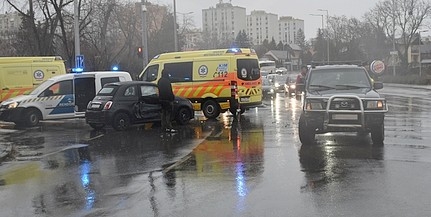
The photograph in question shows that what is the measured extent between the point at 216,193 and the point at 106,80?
42.3 ft

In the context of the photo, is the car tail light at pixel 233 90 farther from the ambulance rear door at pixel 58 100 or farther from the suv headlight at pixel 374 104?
the suv headlight at pixel 374 104

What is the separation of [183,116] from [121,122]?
2.33 m

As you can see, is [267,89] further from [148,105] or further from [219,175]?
[219,175]

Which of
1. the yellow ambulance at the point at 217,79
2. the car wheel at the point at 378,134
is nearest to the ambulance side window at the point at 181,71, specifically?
the yellow ambulance at the point at 217,79

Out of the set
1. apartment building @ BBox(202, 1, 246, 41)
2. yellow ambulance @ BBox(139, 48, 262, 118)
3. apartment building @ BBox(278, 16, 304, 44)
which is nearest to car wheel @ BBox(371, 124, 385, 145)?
yellow ambulance @ BBox(139, 48, 262, 118)

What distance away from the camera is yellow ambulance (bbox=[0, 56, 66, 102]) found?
2175 cm

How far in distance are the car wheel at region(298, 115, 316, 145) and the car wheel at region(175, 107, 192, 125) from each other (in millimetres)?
6355

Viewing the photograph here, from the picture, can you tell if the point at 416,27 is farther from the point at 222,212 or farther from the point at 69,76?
the point at 222,212

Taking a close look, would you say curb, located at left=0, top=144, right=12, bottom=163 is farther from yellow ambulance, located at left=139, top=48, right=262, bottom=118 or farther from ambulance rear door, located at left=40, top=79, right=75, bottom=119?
yellow ambulance, located at left=139, top=48, right=262, bottom=118

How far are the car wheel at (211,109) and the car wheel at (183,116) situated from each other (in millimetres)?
1813

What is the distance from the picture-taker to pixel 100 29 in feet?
142

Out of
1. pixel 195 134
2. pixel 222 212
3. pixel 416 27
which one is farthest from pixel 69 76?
pixel 416 27

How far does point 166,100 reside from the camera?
52.3 feet

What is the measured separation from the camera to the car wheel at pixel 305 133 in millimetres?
12352
